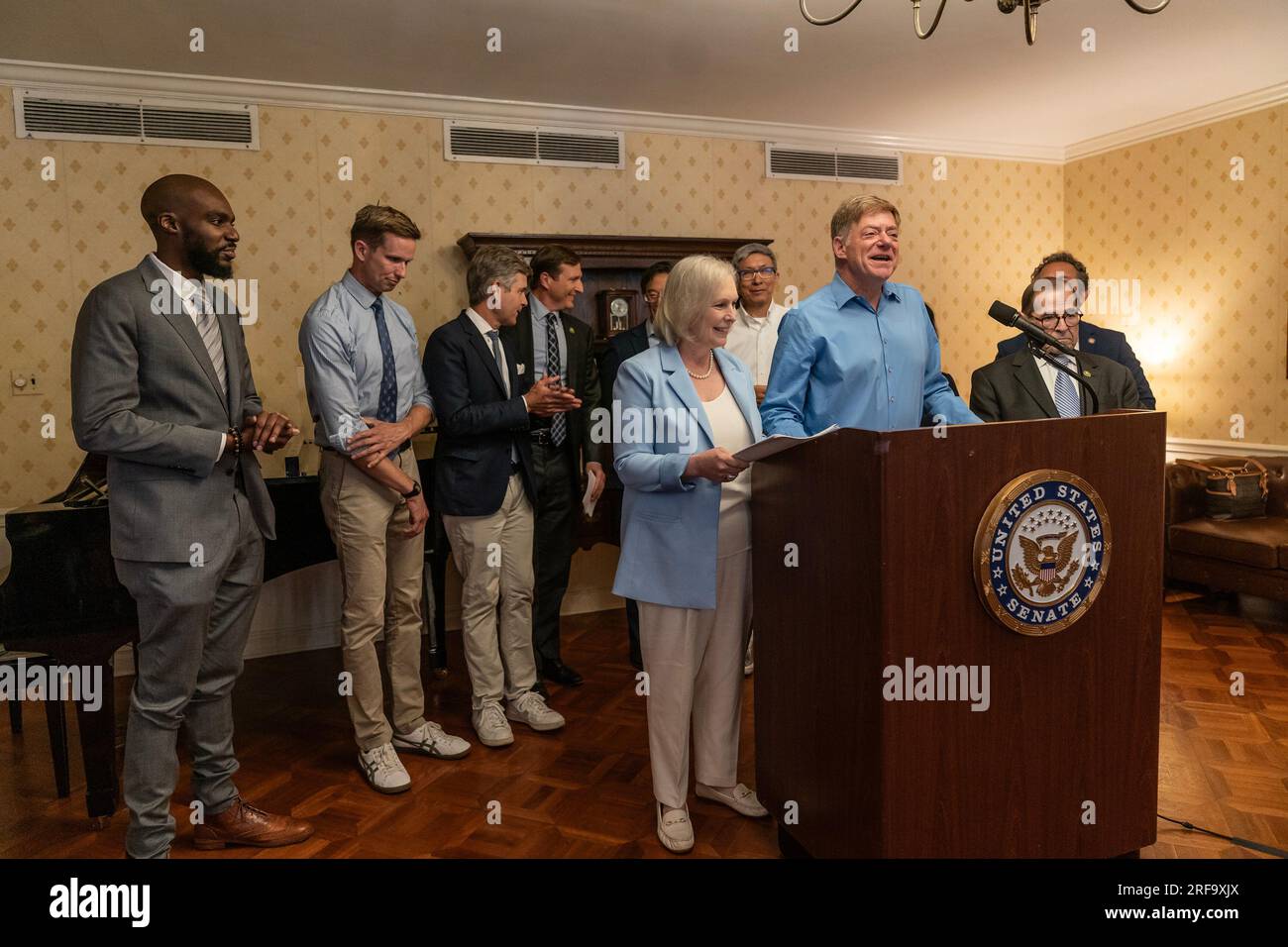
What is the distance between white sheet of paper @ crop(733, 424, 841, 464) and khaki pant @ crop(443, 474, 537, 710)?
1.38 meters

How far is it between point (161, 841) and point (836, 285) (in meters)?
2.22

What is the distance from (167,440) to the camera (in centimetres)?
210

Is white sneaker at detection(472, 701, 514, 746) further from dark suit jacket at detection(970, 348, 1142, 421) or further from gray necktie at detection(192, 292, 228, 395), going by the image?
dark suit jacket at detection(970, 348, 1142, 421)

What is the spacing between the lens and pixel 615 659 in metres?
4.26

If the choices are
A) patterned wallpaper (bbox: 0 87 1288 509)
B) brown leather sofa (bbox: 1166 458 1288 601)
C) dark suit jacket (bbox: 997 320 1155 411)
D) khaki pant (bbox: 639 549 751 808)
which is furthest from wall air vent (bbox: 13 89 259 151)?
brown leather sofa (bbox: 1166 458 1288 601)

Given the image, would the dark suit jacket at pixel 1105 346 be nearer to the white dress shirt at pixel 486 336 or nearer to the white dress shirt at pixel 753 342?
the white dress shirt at pixel 753 342

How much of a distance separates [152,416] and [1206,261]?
5.91 meters

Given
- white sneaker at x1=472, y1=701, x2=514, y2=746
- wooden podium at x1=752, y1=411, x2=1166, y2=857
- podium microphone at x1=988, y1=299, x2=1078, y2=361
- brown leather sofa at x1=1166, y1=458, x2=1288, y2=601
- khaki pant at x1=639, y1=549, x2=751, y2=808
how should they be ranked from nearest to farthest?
wooden podium at x1=752, y1=411, x2=1166, y2=857
podium microphone at x1=988, y1=299, x2=1078, y2=361
khaki pant at x1=639, y1=549, x2=751, y2=808
white sneaker at x1=472, y1=701, x2=514, y2=746
brown leather sofa at x1=1166, y1=458, x2=1288, y2=601

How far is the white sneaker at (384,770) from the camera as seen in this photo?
9.23ft

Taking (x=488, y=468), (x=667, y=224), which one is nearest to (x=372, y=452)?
(x=488, y=468)

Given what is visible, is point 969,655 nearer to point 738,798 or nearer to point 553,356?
point 738,798

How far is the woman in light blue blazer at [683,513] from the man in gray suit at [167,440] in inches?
36.3

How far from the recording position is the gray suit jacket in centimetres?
207
